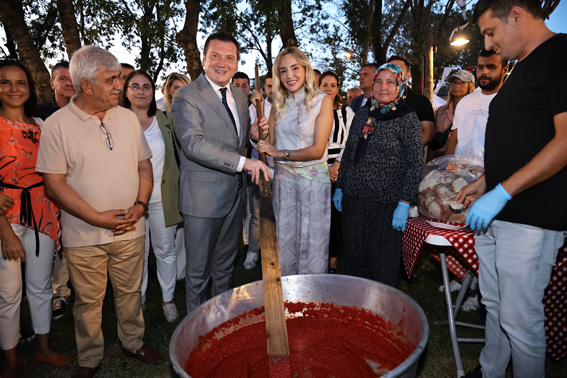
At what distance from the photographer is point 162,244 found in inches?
128

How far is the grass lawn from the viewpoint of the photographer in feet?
8.49

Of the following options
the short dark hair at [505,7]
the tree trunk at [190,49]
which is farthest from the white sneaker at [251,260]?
the tree trunk at [190,49]

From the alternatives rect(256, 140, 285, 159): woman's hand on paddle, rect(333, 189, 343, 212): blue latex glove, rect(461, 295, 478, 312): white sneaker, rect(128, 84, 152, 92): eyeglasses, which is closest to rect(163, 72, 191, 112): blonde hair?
rect(128, 84, 152, 92): eyeglasses

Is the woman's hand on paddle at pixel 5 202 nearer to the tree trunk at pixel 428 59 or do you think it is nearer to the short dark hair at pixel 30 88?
the short dark hair at pixel 30 88

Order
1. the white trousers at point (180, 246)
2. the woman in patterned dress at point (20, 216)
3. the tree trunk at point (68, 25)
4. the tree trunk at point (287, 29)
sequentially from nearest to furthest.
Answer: the woman in patterned dress at point (20, 216)
the white trousers at point (180, 246)
the tree trunk at point (68, 25)
the tree trunk at point (287, 29)

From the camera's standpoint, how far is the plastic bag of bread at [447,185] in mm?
2242

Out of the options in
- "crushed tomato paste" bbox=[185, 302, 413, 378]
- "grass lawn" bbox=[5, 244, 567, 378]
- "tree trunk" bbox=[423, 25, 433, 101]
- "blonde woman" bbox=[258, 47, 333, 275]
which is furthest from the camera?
"tree trunk" bbox=[423, 25, 433, 101]

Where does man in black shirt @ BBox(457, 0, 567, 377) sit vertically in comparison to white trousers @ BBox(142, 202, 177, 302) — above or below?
above

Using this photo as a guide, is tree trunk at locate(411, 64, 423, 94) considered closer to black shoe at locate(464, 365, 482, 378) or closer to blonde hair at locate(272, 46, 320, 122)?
blonde hair at locate(272, 46, 320, 122)

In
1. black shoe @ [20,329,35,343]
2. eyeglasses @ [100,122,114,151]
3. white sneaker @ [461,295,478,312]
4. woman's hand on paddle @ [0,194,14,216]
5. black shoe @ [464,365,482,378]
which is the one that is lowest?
black shoe @ [20,329,35,343]

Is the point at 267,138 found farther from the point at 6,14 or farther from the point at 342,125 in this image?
the point at 6,14

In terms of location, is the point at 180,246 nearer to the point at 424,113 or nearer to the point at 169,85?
the point at 169,85

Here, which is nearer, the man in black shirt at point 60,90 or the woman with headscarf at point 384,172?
the woman with headscarf at point 384,172

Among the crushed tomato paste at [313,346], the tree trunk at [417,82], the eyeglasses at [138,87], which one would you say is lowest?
the crushed tomato paste at [313,346]
